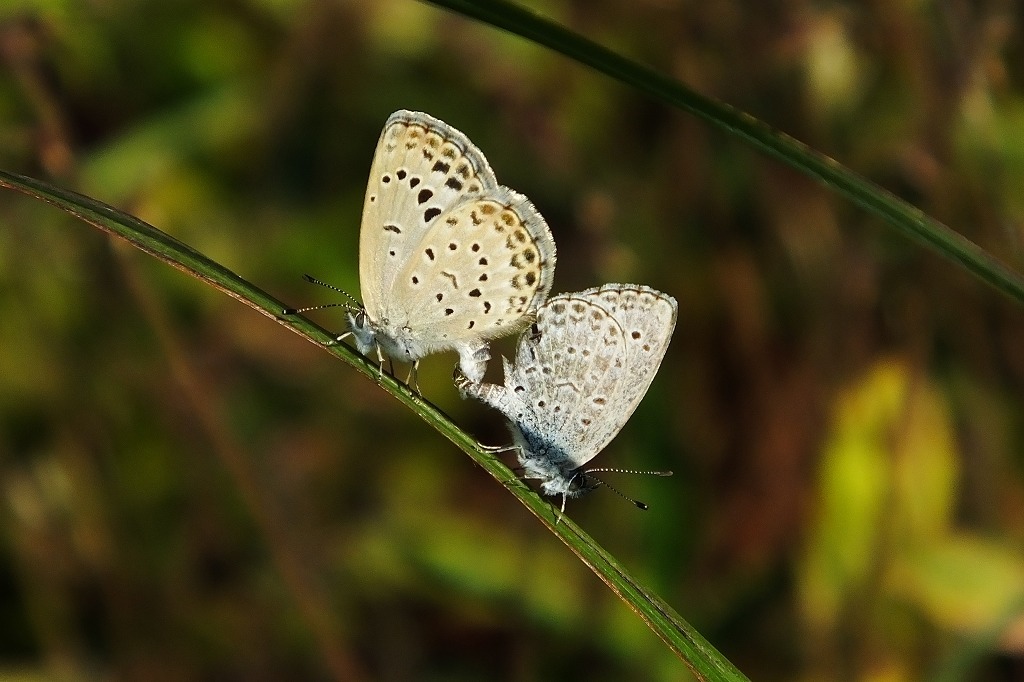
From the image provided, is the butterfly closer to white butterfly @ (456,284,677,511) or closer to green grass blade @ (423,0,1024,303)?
white butterfly @ (456,284,677,511)

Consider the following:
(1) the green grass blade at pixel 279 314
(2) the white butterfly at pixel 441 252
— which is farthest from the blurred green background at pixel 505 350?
(1) the green grass blade at pixel 279 314

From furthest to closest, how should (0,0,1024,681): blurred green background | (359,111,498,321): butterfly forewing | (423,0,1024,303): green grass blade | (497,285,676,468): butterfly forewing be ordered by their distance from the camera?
(0,0,1024,681): blurred green background < (497,285,676,468): butterfly forewing < (359,111,498,321): butterfly forewing < (423,0,1024,303): green grass blade

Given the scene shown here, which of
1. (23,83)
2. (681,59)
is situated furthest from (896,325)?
(23,83)

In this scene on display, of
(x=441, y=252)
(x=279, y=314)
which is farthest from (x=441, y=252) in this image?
(x=279, y=314)

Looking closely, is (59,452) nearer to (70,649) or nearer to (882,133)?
(70,649)

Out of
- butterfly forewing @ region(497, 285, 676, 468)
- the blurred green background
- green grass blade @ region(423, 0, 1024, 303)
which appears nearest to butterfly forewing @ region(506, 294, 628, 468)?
butterfly forewing @ region(497, 285, 676, 468)

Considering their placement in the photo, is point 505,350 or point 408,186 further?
point 505,350

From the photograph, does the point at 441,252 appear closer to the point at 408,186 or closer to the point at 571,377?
the point at 408,186
